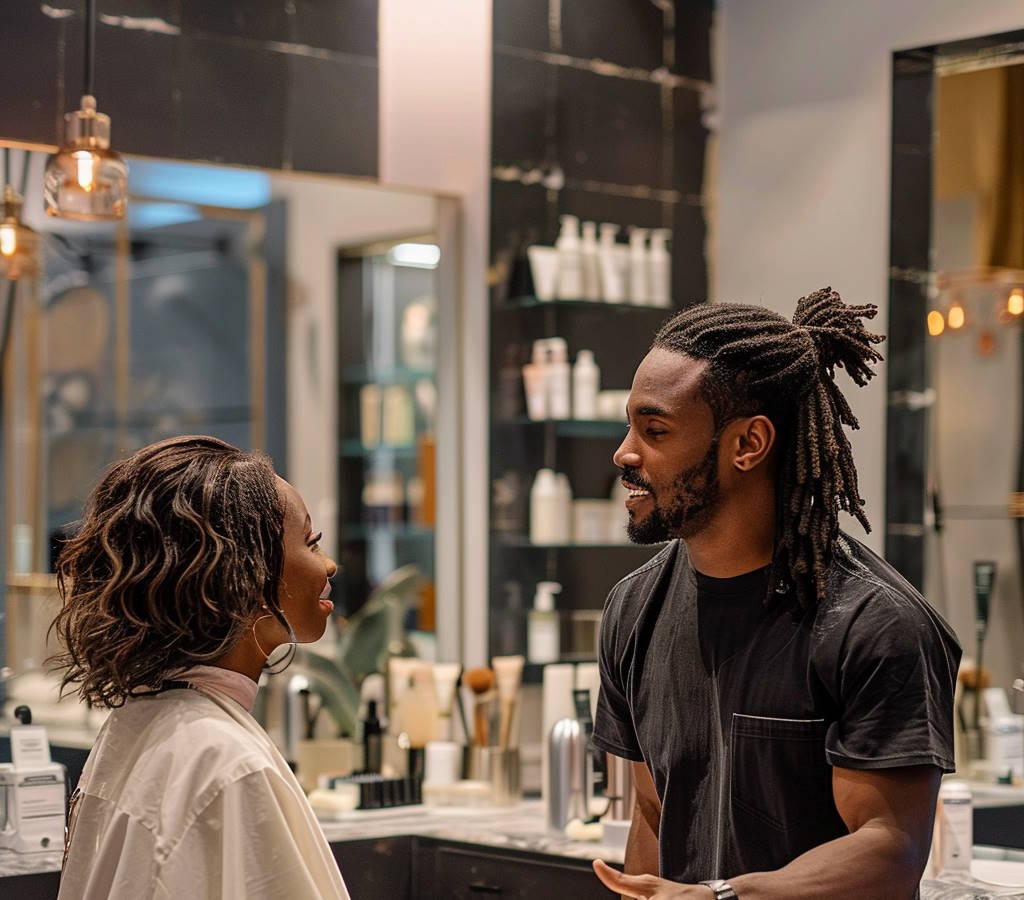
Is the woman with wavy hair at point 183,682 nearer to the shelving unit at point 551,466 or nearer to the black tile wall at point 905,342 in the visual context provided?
the shelving unit at point 551,466

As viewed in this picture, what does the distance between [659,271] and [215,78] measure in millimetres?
1117

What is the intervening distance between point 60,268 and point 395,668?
3.87 feet

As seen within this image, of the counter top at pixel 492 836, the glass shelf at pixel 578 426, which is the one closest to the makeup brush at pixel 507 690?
the counter top at pixel 492 836

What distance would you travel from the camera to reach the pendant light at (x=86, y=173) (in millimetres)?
2693

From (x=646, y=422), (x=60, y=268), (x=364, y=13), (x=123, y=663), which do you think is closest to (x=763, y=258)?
(x=364, y=13)

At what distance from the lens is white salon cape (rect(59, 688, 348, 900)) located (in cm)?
131

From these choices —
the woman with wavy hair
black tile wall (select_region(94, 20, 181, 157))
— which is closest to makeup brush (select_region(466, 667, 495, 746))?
black tile wall (select_region(94, 20, 181, 157))

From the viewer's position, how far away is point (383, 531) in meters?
4.15

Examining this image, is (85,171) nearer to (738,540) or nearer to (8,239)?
(8,239)

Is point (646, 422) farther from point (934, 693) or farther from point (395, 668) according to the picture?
point (395, 668)

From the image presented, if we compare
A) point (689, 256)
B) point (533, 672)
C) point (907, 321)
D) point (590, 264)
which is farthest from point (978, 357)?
point (533, 672)

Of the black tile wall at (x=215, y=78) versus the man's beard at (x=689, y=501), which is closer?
the man's beard at (x=689, y=501)

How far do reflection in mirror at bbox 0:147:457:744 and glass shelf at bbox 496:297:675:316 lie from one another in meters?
0.15

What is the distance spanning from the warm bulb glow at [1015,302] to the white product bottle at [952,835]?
5.90 feet
